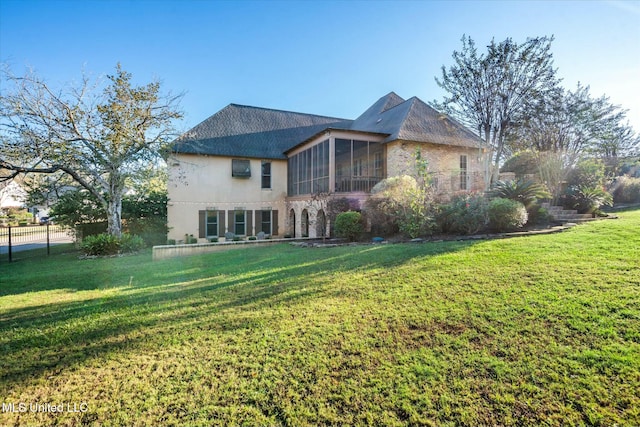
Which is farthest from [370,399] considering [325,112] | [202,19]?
[325,112]

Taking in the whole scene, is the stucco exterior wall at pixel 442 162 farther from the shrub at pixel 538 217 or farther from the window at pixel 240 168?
the window at pixel 240 168

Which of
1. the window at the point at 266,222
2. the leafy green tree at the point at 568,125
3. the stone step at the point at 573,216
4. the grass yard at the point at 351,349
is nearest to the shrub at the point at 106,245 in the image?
the grass yard at the point at 351,349

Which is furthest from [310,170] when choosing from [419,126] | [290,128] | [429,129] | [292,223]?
[429,129]

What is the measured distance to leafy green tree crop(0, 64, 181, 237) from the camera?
437 inches

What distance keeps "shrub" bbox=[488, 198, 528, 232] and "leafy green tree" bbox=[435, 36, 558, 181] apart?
574cm

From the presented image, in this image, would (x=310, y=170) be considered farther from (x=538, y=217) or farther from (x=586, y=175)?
(x=586, y=175)

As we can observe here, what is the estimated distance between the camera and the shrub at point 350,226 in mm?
10852

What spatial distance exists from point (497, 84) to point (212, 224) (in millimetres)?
16412

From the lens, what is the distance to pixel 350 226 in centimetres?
1085

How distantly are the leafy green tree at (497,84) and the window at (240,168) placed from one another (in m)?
11.4

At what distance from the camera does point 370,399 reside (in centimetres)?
263

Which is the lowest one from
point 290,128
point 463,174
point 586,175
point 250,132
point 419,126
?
point 586,175

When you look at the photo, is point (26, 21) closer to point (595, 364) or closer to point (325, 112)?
point (595, 364)

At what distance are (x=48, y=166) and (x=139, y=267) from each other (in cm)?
767
